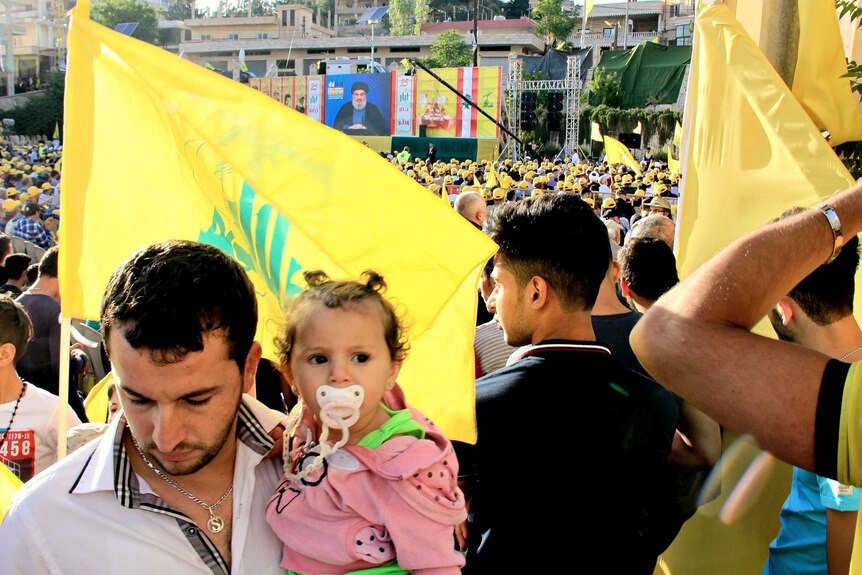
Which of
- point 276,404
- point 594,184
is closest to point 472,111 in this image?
point 594,184

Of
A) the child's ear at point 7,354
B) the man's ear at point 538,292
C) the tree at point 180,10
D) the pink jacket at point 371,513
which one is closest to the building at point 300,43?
the tree at point 180,10

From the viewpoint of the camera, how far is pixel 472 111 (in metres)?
46.6

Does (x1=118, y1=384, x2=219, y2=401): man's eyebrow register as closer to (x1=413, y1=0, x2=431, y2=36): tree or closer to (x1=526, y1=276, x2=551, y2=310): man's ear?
(x1=526, y1=276, x2=551, y2=310): man's ear

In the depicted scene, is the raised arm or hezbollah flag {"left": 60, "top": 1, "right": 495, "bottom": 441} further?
Answer: hezbollah flag {"left": 60, "top": 1, "right": 495, "bottom": 441}

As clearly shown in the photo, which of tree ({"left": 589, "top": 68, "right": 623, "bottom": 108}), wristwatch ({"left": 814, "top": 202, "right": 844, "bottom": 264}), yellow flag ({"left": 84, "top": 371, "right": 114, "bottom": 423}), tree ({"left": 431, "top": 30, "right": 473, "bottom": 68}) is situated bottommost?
yellow flag ({"left": 84, "top": 371, "right": 114, "bottom": 423})

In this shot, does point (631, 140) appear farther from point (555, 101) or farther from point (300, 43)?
point (300, 43)

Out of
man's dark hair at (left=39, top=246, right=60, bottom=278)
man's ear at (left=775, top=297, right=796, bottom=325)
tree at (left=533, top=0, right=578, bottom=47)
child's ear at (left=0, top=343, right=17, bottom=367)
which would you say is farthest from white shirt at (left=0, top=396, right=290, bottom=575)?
tree at (left=533, top=0, right=578, bottom=47)

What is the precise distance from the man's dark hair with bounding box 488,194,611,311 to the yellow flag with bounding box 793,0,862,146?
6.18ft

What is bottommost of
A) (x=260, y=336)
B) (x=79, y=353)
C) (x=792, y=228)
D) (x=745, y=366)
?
(x=79, y=353)

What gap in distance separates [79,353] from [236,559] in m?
3.57

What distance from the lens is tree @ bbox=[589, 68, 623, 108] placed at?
5181 cm

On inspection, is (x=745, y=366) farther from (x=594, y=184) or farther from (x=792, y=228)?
(x=594, y=184)

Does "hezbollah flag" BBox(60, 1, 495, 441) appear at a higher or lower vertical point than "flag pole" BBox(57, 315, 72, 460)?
higher

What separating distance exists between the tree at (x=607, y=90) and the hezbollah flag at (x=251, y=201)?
5209cm
